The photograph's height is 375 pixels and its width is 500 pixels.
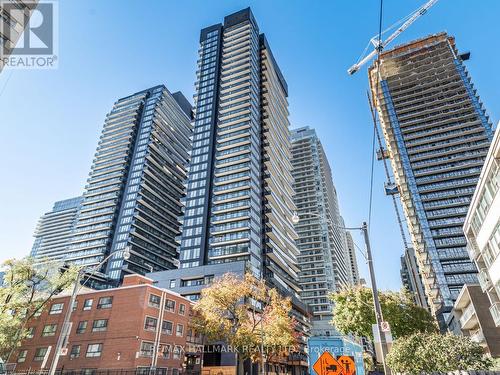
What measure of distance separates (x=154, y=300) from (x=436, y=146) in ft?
311

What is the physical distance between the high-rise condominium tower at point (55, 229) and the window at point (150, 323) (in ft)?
523

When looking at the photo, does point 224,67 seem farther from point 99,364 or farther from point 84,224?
point 99,364

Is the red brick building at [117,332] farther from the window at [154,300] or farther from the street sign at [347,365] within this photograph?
the street sign at [347,365]

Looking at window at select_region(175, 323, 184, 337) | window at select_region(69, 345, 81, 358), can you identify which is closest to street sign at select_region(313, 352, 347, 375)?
window at select_region(175, 323, 184, 337)

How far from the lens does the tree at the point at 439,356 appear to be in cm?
1697

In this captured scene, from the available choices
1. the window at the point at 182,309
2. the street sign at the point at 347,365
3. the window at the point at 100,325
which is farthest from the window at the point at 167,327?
the street sign at the point at 347,365

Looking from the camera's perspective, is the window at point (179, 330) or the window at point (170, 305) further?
the window at point (179, 330)

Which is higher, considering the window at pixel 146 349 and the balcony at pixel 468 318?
the balcony at pixel 468 318

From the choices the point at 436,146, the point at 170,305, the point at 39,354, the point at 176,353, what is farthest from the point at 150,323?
the point at 436,146

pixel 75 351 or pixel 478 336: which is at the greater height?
pixel 478 336

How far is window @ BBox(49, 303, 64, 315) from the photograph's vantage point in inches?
1789

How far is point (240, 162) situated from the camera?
91750 mm

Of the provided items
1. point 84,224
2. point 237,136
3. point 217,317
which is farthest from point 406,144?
point 84,224

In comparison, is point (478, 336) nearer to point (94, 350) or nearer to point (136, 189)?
point (94, 350)
